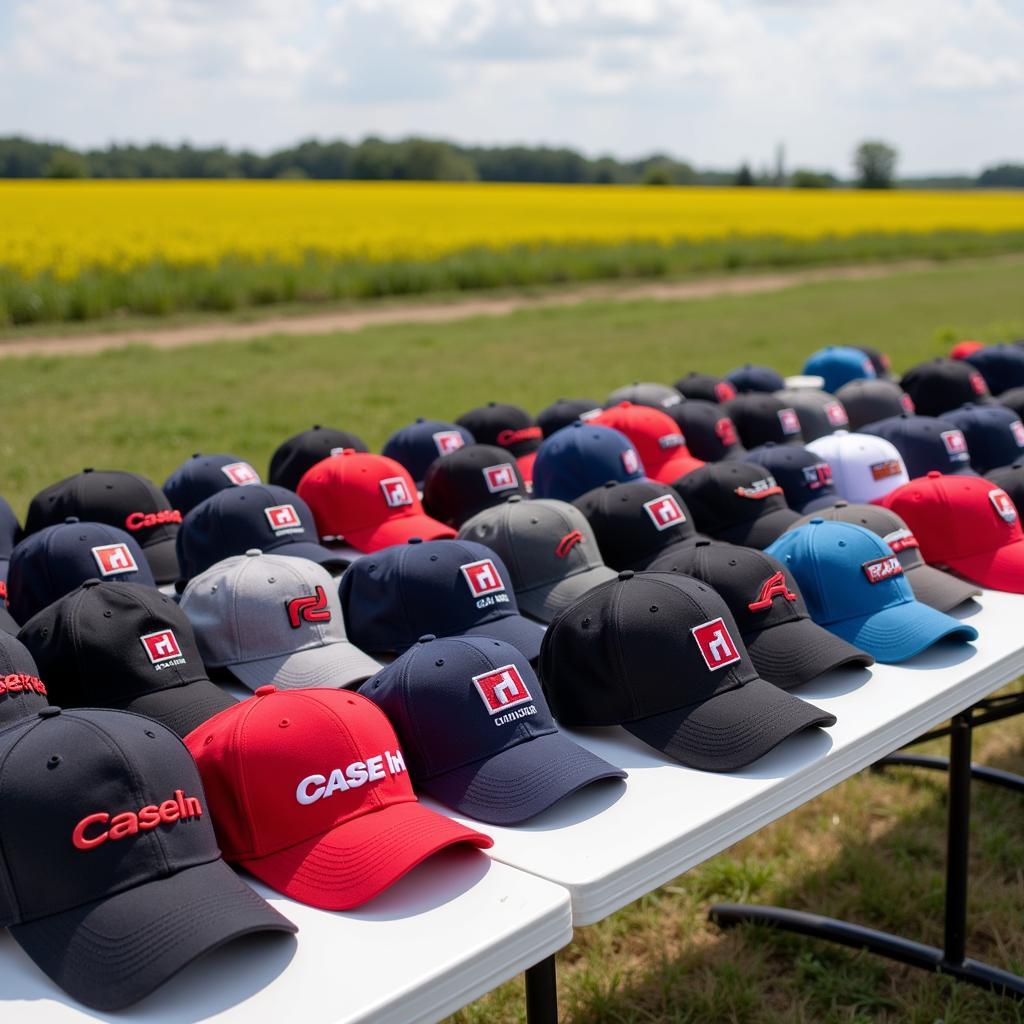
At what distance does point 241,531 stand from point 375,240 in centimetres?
1815

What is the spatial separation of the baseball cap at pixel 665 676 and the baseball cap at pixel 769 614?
0.41 ft

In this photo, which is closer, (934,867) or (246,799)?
(246,799)

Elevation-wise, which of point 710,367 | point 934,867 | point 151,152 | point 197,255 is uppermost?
point 151,152

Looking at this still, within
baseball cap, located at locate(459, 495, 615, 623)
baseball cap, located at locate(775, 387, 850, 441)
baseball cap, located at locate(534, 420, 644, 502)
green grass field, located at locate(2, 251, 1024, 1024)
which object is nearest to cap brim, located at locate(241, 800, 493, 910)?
baseball cap, located at locate(459, 495, 615, 623)

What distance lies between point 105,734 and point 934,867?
2766mm

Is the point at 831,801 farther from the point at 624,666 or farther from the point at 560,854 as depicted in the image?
the point at 560,854

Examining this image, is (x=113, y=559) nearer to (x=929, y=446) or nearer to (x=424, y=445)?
(x=424, y=445)

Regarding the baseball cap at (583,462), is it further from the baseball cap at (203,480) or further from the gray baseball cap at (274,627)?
the gray baseball cap at (274,627)

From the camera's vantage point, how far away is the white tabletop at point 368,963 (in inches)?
50.9

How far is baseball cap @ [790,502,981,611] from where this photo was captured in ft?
8.66

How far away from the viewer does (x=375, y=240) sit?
20.3 metres

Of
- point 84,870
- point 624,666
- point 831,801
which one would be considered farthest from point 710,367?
point 84,870

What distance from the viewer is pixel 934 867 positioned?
344 cm

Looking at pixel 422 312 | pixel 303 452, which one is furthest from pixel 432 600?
pixel 422 312
